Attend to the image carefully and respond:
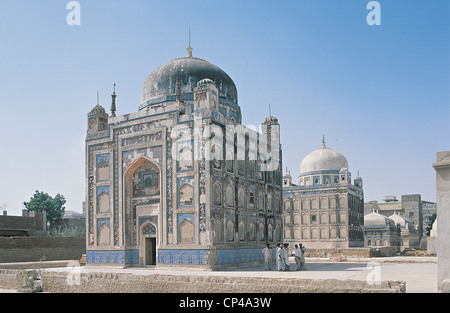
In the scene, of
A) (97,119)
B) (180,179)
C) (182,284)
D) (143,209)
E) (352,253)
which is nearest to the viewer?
(182,284)

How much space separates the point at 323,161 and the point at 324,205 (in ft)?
18.6

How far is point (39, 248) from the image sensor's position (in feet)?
118

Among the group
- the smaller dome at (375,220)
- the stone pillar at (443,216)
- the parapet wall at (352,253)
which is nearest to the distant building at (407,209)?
the smaller dome at (375,220)

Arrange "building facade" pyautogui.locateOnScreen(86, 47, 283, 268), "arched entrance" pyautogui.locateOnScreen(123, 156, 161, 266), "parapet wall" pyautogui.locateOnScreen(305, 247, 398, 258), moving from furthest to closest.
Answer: "parapet wall" pyautogui.locateOnScreen(305, 247, 398, 258)
"arched entrance" pyautogui.locateOnScreen(123, 156, 161, 266)
"building facade" pyautogui.locateOnScreen(86, 47, 283, 268)

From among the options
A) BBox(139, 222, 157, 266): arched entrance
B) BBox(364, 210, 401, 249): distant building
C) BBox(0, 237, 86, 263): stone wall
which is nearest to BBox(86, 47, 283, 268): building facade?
BBox(139, 222, 157, 266): arched entrance

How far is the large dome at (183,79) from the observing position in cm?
2878

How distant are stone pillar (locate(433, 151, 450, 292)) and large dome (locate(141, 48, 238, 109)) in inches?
714

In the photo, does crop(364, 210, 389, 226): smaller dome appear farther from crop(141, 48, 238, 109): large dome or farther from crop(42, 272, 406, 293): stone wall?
crop(42, 272, 406, 293): stone wall

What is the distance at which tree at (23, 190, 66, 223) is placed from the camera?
193 ft

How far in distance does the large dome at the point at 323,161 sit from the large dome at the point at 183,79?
29.1 m

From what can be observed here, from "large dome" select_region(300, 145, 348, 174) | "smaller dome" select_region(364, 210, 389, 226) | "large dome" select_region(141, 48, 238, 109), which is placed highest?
"large dome" select_region(141, 48, 238, 109)

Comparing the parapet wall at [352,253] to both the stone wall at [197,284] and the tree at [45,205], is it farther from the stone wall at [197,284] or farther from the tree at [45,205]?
the tree at [45,205]

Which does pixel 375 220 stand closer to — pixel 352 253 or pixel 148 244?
pixel 352 253

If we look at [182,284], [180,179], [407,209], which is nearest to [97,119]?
[180,179]
